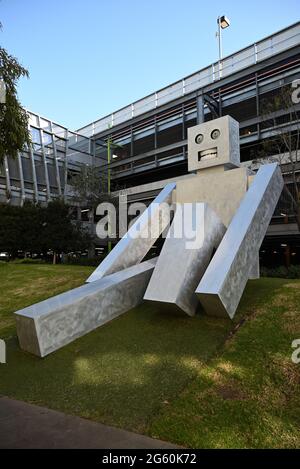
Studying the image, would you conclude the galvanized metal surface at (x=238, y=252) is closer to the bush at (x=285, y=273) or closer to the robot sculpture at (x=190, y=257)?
the robot sculpture at (x=190, y=257)

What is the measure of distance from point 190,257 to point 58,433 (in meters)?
3.71

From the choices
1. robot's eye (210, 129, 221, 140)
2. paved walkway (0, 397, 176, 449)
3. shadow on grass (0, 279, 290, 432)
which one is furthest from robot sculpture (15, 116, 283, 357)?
A: paved walkway (0, 397, 176, 449)

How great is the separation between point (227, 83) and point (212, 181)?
2038cm

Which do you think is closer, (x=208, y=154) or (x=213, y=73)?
(x=208, y=154)

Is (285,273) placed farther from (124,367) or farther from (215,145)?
(124,367)

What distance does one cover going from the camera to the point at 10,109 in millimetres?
8391

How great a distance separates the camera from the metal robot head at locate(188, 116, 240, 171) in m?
9.29

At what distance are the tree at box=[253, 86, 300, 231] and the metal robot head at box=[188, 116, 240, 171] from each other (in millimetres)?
6402

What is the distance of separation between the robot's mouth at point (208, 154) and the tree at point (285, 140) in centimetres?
660

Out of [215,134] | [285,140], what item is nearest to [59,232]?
[285,140]

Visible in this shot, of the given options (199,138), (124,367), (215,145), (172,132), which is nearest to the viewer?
(124,367)

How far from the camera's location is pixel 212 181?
900cm

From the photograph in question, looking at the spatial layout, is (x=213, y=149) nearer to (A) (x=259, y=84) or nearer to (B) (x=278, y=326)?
(B) (x=278, y=326)
